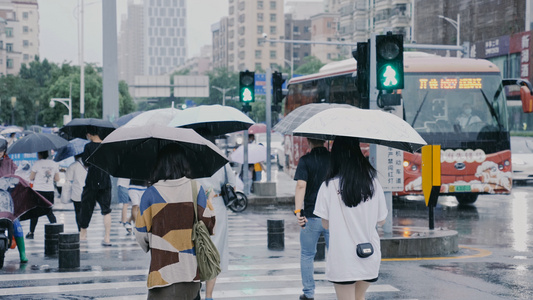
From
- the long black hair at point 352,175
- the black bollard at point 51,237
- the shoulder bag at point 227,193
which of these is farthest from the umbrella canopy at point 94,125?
the long black hair at point 352,175

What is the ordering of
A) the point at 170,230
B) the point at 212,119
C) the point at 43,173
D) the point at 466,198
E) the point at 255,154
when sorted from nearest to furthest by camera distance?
the point at 170,230 → the point at 212,119 → the point at 43,173 → the point at 466,198 → the point at 255,154

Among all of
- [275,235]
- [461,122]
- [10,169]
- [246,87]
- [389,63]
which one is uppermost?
[246,87]

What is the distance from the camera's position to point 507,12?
5725 cm

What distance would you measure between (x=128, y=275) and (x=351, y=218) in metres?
5.10

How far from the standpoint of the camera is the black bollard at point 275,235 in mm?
12328

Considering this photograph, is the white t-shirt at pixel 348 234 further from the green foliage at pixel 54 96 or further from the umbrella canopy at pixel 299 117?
the green foliage at pixel 54 96

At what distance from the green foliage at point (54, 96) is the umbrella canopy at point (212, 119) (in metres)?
66.2

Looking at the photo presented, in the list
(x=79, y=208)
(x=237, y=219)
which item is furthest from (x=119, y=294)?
(x=237, y=219)

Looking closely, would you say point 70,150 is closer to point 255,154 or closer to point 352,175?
point 255,154

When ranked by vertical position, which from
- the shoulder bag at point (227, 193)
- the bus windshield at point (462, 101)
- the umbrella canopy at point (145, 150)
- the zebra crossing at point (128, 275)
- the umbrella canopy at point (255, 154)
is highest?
the bus windshield at point (462, 101)

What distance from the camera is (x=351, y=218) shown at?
18.7ft

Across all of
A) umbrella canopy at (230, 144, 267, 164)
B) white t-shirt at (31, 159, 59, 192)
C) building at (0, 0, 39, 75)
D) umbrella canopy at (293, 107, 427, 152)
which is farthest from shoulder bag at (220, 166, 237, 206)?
building at (0, 0, 39, 75)

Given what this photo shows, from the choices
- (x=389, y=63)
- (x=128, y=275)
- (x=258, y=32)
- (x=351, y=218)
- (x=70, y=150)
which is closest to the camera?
(x=351, y=218)

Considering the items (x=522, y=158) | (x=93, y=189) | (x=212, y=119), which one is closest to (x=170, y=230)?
(x=212, y=119)
